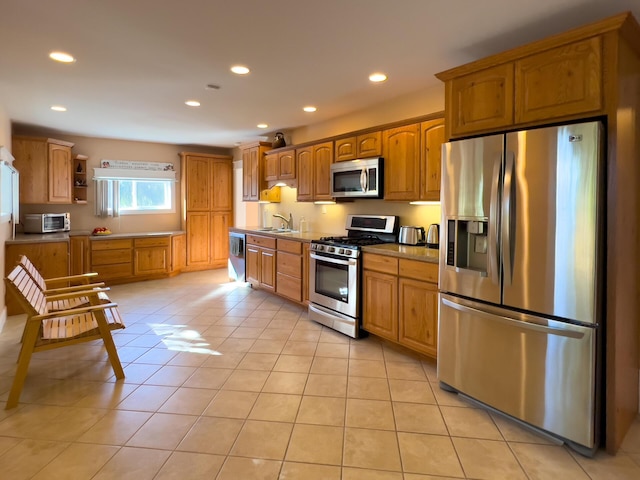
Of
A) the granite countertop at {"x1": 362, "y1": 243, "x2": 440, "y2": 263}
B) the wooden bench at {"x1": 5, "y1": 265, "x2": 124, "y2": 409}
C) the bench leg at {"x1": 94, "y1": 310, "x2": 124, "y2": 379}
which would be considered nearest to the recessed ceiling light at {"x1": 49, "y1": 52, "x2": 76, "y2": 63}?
→ the wooden bench at {"x1": 5, "y1": 265, "x2": 124, "y2": 409}

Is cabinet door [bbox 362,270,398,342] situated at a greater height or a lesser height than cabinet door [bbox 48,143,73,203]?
lesser

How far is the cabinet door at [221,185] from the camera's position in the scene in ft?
24.2

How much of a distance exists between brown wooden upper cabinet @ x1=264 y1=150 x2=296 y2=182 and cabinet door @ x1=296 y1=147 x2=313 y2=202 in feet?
0.50

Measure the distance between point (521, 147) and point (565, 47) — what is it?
559 millimetres

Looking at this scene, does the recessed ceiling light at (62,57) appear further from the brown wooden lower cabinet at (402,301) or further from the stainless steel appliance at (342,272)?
the brown wooden lower cabinet at (402,301)

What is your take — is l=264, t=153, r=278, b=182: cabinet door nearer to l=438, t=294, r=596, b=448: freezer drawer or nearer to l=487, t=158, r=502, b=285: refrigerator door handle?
l=438, t=294, r=596, b=448: freezer drawer

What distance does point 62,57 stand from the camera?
297 cm

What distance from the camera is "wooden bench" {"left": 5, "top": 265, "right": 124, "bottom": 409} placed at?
98.2 inches

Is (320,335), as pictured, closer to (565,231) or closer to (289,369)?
(289,369)

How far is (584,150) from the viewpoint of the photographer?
6.33 feet

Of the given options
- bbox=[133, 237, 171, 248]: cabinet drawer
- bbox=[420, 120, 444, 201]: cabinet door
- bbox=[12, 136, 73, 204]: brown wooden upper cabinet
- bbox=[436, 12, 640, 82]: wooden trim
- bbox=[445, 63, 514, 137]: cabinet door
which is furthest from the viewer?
bbox=[133, 237, 171, 248]: cabinet drawer

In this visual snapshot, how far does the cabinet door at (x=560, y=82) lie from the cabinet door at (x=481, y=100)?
0.07m

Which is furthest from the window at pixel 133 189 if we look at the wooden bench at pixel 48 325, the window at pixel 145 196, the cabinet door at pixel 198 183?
the wooden bench at pixel 48 325

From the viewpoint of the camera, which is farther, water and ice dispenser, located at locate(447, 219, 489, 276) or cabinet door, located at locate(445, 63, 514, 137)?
water and ice dispenser, located at locate(447, 219, 489, 276)
